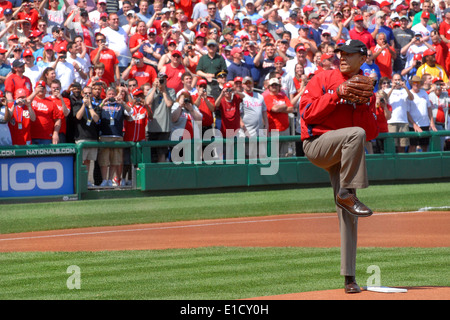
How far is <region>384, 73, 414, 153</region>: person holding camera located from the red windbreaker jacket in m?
12.8

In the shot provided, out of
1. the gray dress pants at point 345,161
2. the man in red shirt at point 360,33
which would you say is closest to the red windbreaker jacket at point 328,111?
the gray dress pants at point 345,161

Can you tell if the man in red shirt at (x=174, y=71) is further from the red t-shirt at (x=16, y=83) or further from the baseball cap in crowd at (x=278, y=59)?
the red t-shirt at (x=16, y=83)

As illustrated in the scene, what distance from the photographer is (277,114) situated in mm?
18641

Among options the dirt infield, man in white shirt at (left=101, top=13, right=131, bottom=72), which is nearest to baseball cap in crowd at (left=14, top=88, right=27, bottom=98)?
the dirt infield

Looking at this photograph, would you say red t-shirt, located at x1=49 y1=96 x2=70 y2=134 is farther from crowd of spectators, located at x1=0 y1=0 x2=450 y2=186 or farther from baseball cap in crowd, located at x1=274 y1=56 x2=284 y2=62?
baseball cap in crowd, located at x1=274 y1=56 x2=284 y2=62

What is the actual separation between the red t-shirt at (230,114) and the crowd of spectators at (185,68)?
0.03m

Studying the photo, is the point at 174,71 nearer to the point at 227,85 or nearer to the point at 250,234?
the point at 227,85

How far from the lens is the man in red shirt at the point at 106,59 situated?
59.5 feet

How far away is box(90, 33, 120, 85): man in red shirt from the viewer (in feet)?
59.5

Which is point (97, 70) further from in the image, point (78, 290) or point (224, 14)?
point (78, 290)

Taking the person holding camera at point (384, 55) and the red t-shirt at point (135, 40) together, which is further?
the person holding camera at point (384, 55)

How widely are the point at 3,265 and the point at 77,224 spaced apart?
443cm
